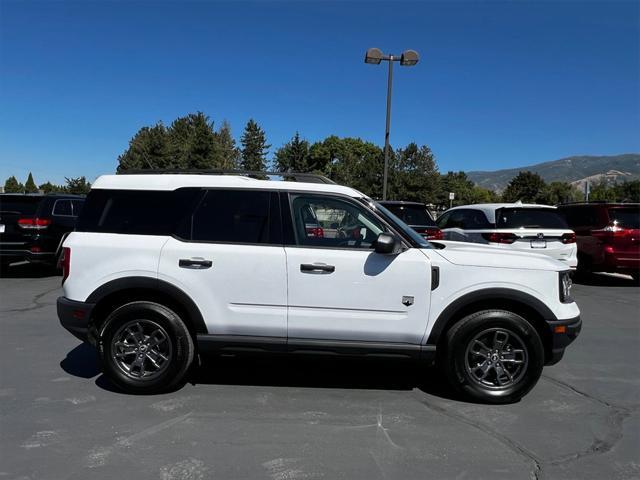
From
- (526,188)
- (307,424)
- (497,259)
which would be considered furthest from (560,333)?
(526,188)

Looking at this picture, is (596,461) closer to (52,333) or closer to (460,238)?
(52,333)

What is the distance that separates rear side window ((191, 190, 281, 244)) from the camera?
174 inches

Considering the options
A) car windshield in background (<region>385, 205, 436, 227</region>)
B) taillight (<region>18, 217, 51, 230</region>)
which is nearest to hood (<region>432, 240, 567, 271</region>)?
Result: car windshield in background (<region>385, 205, 436, 227</region>)

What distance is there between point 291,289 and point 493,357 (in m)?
1.87

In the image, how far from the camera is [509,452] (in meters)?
3.51

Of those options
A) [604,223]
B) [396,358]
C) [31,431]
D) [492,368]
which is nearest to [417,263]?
[396,358]

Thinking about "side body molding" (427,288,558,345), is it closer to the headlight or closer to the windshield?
the headlight

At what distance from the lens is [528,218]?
33.2 ft

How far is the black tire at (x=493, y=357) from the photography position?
14.0 feet

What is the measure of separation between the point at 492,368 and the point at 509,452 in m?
0.94

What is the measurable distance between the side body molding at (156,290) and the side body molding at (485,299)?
6.68 feet

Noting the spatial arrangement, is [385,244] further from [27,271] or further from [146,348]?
[27,271]

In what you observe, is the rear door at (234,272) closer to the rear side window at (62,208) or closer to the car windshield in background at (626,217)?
the rear side window at (62,208)

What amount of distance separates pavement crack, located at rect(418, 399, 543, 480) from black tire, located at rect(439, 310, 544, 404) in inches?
11.8
